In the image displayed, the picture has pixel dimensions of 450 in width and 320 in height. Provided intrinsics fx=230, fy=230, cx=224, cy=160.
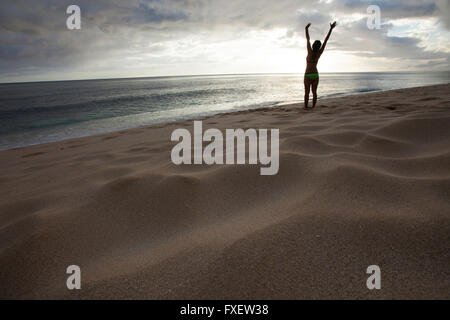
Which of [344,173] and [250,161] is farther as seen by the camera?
[250,161]

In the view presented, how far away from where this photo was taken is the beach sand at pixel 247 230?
816mm

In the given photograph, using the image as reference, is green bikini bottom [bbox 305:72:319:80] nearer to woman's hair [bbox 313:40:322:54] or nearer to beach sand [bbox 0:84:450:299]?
woman's hair [bbox 313:40:322:54]

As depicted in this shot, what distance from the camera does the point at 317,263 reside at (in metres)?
0.85

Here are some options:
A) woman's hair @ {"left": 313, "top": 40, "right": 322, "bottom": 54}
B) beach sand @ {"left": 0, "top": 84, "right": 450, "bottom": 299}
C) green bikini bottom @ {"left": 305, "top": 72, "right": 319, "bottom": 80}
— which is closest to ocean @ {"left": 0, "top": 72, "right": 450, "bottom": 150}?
green bikini bottom @ {"left": 305, "top": 72, "right": 319, "bottom": 80}

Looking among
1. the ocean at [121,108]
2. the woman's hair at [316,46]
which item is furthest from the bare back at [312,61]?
the ocean at [121,108]

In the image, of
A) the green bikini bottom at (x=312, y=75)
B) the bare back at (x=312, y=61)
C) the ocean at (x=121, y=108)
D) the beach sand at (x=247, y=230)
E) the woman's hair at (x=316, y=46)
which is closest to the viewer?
the beach sand at (x=247, y=230)

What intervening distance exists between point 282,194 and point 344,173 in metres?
0.42

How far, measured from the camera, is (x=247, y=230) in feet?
3.58

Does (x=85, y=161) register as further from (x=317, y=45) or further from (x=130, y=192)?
(x=317, y=45)

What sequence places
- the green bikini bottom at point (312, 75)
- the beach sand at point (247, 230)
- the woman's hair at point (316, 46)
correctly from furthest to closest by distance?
the green bikini bottom at point (312, 75) < the woman's hair at point (316, 46) < the beach sand at point (247, 230)

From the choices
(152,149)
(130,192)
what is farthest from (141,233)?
(152,149)

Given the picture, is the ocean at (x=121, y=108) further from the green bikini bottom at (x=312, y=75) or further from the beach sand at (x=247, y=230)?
the beach sand at (x=247, y=230)

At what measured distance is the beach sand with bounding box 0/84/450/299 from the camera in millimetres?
816

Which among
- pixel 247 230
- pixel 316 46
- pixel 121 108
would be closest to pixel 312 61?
pixel 316 46
